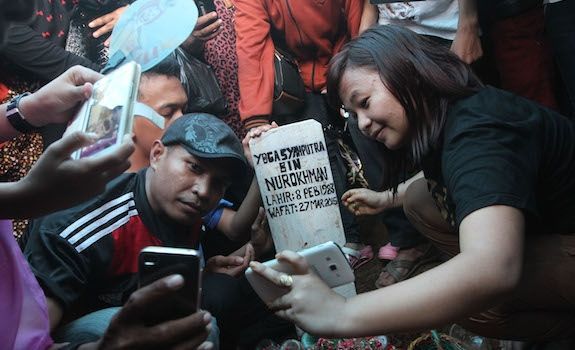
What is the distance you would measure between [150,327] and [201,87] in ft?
4.33

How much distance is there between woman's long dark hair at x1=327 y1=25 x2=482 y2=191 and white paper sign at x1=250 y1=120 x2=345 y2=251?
432 mm

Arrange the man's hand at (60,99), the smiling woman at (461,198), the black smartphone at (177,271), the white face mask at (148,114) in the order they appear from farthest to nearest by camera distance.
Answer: the white face mask at (148,114)
the man's hand at (60,99)
the smiling woman at (461,198)
the black smartphone at (177,271)

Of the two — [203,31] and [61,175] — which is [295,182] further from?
[61,175]

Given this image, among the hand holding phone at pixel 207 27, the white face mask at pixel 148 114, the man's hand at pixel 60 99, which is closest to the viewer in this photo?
the man's hand at pixel 60 99

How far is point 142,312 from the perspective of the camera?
1005 millimetres

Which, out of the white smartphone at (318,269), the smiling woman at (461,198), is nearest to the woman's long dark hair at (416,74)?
the smiling woman at (461,198)

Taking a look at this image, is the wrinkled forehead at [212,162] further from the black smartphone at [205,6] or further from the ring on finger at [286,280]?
the ring on finger at [286,280]

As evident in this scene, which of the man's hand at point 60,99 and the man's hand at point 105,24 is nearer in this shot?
the man's hand at point 60,99

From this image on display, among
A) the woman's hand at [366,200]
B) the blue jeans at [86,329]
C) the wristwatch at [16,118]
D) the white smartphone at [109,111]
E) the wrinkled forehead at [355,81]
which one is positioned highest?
the white smartphone at [109,111]

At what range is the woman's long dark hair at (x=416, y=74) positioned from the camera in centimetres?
151

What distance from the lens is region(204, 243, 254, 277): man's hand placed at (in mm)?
2051

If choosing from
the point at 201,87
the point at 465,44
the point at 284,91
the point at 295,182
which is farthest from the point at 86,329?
the point at 465,44

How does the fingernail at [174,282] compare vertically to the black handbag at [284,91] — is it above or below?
above

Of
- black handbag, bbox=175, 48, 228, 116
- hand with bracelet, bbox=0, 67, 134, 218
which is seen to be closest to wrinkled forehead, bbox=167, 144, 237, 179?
black handbag, bbox=175, 48, 228, 116
